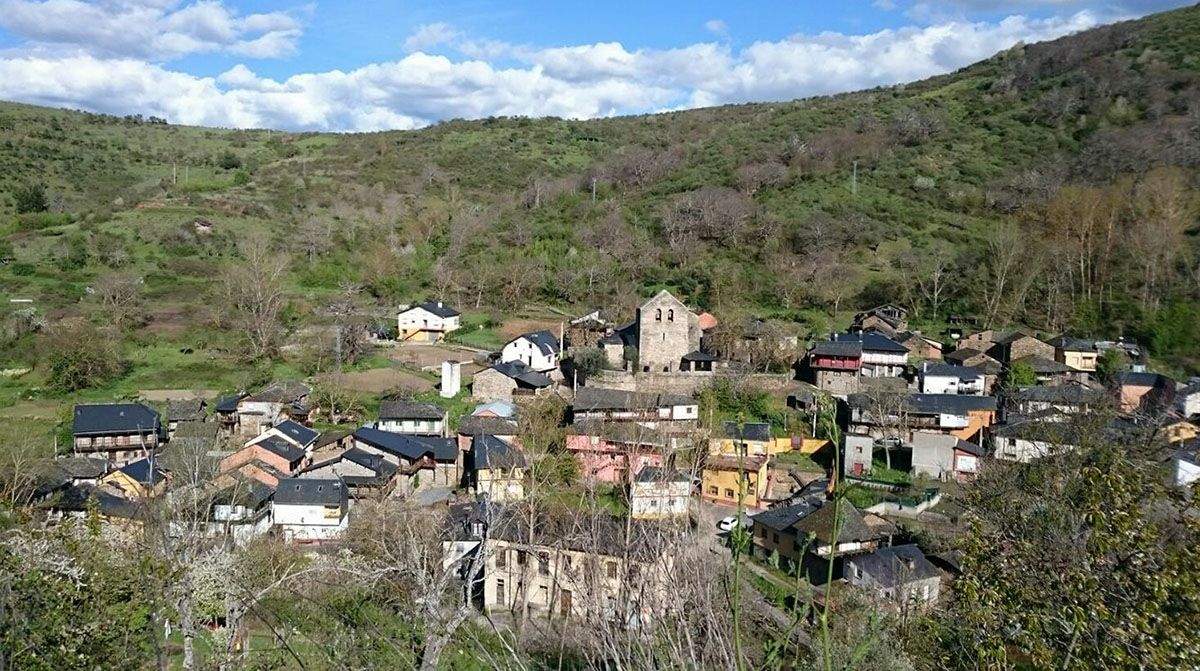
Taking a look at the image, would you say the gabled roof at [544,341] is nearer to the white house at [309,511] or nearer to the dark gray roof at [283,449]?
the dark gray roof at [283,449]

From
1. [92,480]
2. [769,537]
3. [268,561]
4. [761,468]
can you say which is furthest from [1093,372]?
[92,480]

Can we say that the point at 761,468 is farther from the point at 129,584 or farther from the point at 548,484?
the point at 129,584

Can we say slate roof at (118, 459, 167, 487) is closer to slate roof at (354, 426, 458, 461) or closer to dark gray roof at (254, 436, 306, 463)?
dark gray roof at (254, 436, 306, 463)

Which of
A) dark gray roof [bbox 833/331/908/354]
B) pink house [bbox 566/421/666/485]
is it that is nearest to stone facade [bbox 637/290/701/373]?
dark gray roof [bbox 833/331/908/354]

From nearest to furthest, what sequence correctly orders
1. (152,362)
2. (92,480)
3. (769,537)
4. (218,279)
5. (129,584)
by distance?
(129,584)
(769,537)
(92,480)
(152,362)
(218,279)

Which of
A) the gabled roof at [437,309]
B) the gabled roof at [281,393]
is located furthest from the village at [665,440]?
the gabled roof at [437,309]

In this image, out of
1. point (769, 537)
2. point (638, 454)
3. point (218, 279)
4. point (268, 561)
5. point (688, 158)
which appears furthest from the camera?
point (688, 158)
